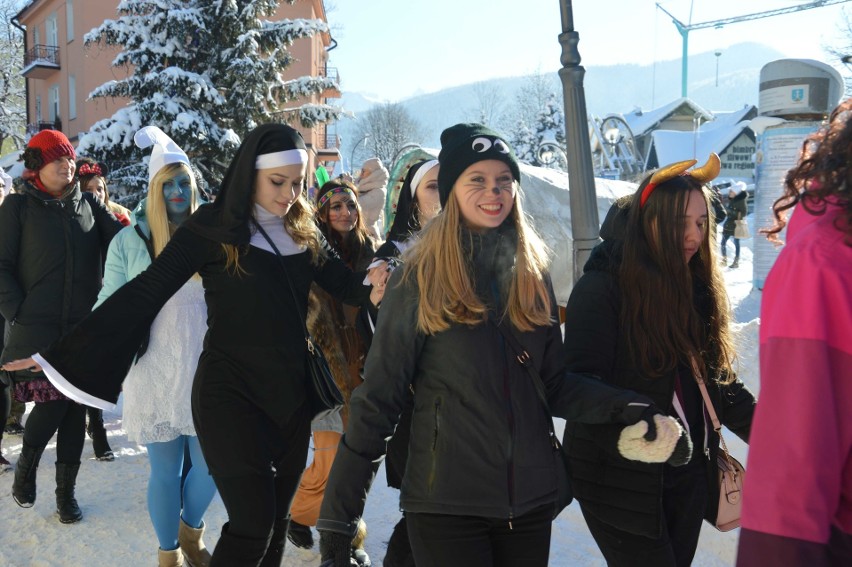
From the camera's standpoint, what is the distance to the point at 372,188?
6.79 metres

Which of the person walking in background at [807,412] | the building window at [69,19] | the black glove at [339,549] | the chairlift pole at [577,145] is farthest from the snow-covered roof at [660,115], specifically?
the person walking in background at [807,412]

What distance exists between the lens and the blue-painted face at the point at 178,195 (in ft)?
14.4

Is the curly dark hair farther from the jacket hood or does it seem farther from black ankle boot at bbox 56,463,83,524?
black ankle boot at bbox 56,463,83,524

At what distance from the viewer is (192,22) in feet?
57.7

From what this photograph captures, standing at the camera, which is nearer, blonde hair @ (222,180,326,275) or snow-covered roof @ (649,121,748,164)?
blonde hair @ (222,180,326,275)

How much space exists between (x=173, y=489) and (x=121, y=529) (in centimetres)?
126

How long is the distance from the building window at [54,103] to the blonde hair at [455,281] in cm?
3961

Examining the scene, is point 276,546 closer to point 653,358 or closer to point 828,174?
point 653,358

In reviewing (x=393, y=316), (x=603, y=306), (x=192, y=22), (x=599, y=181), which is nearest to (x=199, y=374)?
(x=393, y=316)

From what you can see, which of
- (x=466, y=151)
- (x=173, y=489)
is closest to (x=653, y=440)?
(x=466, y=151)

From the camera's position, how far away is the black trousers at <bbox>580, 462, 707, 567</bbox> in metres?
2.81

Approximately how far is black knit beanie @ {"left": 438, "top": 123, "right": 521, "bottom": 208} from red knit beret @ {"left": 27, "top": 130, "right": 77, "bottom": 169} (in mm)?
3577

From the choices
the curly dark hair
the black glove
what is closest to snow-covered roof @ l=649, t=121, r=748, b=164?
the black glove

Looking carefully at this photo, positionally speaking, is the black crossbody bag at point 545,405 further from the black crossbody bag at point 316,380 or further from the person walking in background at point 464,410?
the black crossbody bag at point 316,380
